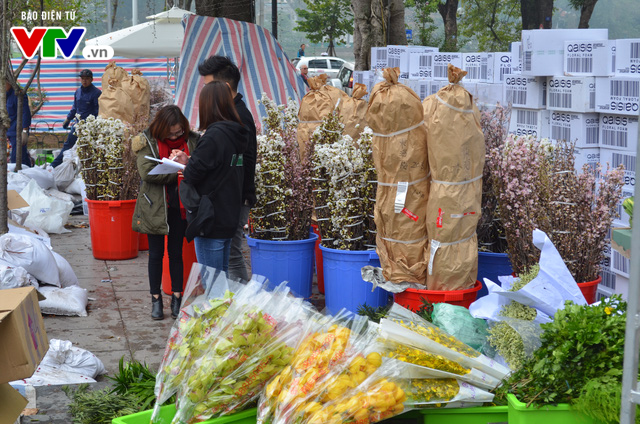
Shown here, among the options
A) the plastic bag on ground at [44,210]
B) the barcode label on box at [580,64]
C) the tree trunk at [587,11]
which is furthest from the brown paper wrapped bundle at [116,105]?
the tree trunk at [587,11]

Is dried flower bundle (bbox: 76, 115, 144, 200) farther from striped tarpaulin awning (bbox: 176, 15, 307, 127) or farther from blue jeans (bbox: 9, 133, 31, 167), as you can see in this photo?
blue jeans (bbox: 9, 133, 31, 167)

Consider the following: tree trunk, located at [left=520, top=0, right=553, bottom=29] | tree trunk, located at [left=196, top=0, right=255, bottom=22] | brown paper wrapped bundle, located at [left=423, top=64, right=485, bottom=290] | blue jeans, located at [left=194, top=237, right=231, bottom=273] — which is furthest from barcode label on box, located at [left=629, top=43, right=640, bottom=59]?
tree trunk, located at [left=520, top=0, right=553, bottom=29]

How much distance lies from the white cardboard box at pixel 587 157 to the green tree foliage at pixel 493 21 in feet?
75.2

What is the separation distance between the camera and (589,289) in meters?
4.23

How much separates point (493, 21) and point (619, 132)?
79.6ft

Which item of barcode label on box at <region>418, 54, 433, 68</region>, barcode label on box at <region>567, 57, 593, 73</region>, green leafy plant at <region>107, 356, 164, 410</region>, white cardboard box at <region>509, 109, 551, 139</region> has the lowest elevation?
green leafy plant at <region>107, 356, 164, 410</region>

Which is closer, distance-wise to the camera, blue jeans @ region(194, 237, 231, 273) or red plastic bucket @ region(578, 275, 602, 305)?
red plastic bucket @ region(578, 275, 602, 305)

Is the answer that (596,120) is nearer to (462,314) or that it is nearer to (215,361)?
(462,314)

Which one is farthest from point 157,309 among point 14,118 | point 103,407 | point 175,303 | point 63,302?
point 14,118

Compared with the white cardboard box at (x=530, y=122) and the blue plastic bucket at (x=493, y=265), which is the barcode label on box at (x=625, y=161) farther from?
the blue plastic bucket at (x=493, y=265)

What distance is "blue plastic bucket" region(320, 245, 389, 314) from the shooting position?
17.0 ft

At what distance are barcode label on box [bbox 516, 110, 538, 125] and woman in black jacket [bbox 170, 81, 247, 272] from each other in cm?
209

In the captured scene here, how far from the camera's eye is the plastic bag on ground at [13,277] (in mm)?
5297

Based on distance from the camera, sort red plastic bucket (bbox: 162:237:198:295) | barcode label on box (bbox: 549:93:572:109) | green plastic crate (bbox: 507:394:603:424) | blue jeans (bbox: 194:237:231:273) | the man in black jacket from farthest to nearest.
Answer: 1. red plastic bucket (bbox: 162:237:198:295)
2. the man in black jacket
3. blue jeans (bbox: 194:237:231:273)
4. barcode label on box (bbox: 549:93:572:109)
5. green plastic crate (bbox: 507:394:603:424)
